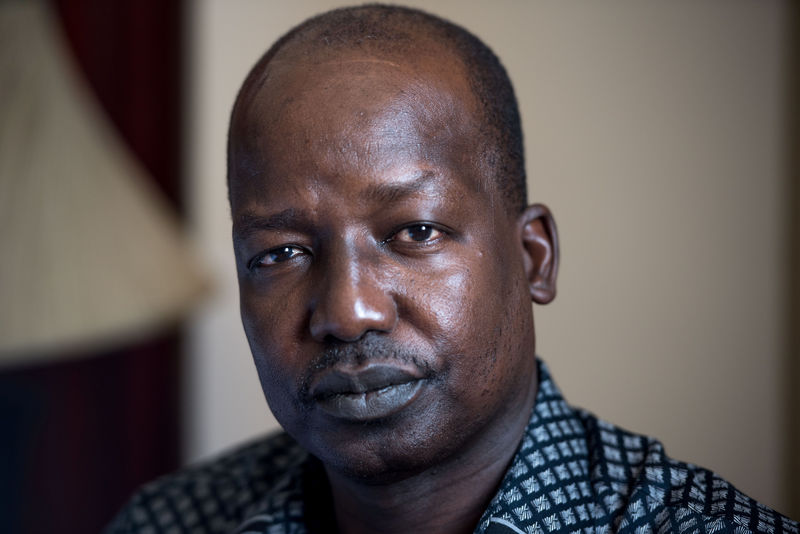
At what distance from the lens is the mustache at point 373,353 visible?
32.5 inches

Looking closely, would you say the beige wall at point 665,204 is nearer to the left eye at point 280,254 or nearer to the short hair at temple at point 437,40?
the short hair at temple at point 437,40

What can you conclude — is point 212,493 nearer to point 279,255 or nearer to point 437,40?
point 279,255

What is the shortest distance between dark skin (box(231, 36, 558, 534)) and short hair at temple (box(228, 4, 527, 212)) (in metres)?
0.02

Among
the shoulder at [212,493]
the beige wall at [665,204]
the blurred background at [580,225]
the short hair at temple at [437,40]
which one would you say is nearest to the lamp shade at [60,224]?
the blurred background at [580,225]

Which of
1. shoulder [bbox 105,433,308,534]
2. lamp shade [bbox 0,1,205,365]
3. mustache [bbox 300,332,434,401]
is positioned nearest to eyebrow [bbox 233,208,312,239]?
mustache [bbox 300,332,434,401]

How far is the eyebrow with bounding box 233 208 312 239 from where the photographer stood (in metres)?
0.86

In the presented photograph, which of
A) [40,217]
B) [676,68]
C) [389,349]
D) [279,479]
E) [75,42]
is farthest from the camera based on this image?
Result: [75,42]

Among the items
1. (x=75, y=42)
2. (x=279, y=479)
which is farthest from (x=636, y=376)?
(x=75, y=42)

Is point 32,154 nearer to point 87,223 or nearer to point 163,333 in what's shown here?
point 87,223

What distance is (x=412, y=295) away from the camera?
845 millimetres

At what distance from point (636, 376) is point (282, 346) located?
3.57ft

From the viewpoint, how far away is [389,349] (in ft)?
2.72

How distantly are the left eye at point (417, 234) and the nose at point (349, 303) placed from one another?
2.0 inches

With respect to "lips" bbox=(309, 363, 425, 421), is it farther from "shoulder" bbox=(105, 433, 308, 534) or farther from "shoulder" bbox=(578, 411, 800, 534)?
"shoulder" bbox=(105, 433, 308, 534)
